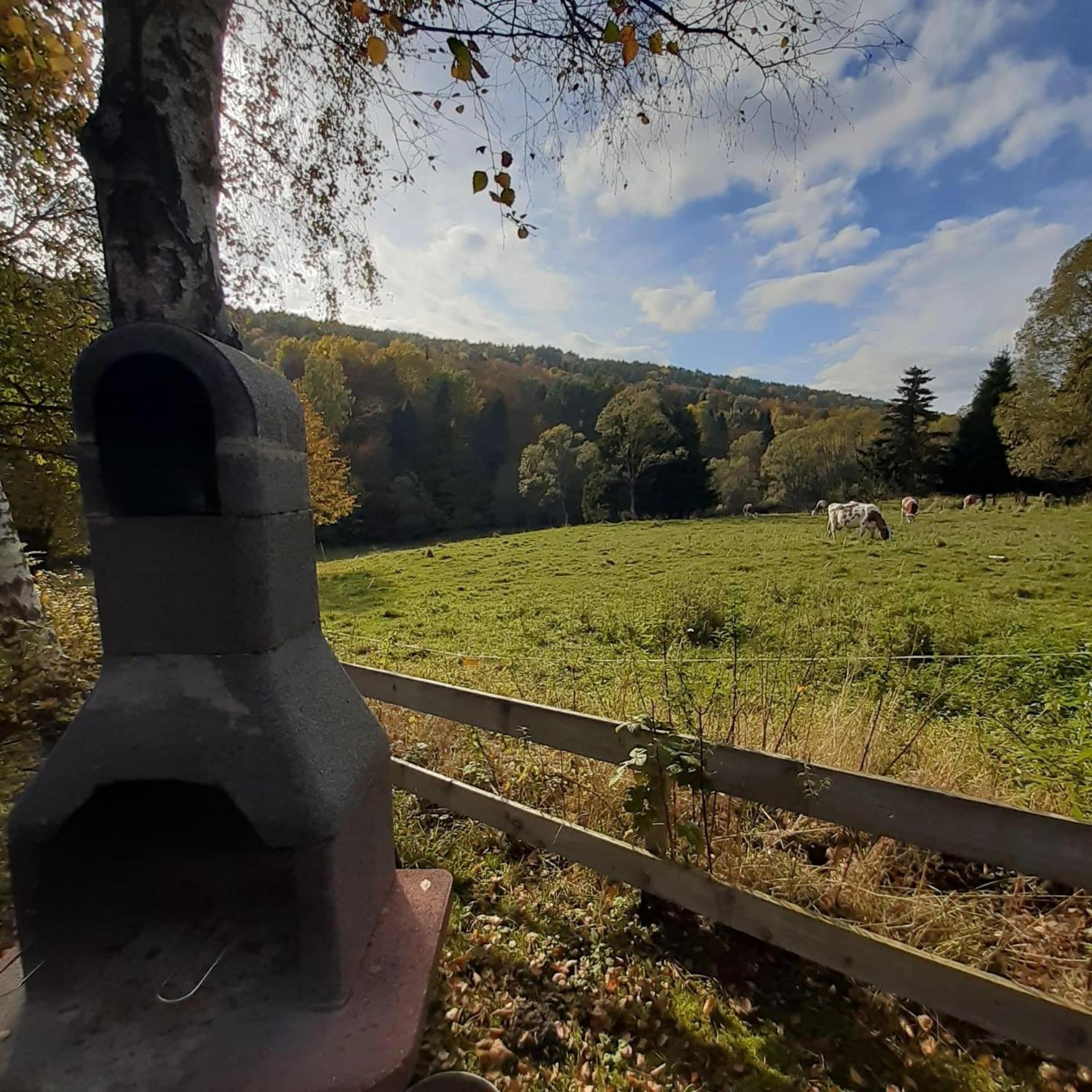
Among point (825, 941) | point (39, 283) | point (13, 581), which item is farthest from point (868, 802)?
point (39, 283)

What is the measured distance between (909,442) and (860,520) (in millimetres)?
23316

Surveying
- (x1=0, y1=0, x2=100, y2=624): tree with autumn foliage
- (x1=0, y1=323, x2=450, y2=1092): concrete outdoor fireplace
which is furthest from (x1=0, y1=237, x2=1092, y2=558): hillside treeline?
(x1=0, y1=323, x2=450, y2=1092): concrete outdoor fireplace

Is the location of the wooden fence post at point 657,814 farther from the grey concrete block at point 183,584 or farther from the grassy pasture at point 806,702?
the grey concrete block at point 183,584

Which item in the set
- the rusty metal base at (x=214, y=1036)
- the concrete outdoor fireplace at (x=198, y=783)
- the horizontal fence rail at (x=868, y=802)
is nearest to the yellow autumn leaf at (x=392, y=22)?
the concrete outdoor fireplace at (x=198, y=783)

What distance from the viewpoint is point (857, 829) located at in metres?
2.08

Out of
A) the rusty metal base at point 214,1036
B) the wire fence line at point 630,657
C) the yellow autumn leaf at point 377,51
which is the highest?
the yellow autumn leaf at point 377,51

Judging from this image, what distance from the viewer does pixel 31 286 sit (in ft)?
18.0

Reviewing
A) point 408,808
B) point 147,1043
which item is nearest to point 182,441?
point 147,1043

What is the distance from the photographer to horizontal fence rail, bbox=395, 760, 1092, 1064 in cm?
178

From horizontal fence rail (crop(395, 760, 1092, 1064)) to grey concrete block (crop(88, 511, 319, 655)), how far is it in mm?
1728

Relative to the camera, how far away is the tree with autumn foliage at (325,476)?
20719mm

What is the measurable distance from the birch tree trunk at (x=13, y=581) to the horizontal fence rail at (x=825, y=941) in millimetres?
4174

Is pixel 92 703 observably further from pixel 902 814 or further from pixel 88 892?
pixel 902 814

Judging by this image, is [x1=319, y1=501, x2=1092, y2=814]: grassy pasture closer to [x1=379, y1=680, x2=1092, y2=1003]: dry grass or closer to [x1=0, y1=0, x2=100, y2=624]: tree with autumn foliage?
[x1=379, y1=680, x2=1092, y2=1003]: dry grass
